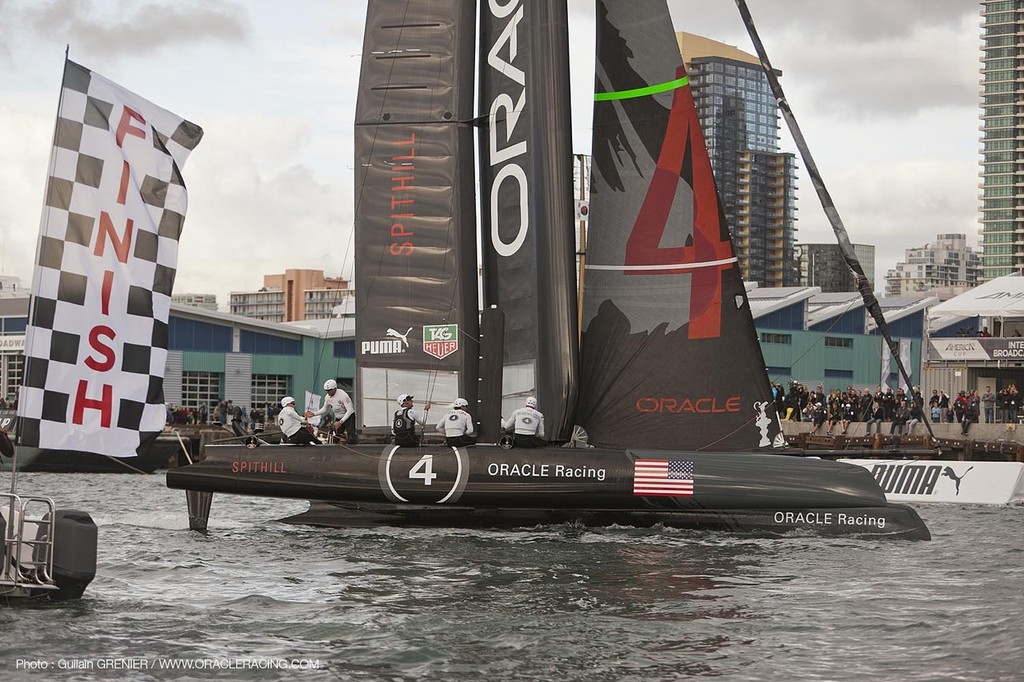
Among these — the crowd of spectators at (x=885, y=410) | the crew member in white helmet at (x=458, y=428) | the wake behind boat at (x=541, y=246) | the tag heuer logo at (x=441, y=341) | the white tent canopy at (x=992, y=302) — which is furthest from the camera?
the white tent canopy at (x=992, y=302)

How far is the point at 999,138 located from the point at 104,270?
161952 millimetres

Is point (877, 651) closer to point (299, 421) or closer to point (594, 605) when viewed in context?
point (594, 605)

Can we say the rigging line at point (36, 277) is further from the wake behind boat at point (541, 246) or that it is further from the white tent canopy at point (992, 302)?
the white tent canopy at point (992, 302)

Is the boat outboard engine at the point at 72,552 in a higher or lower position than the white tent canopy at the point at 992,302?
lower

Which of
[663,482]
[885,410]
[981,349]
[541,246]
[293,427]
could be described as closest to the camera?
[663,482]

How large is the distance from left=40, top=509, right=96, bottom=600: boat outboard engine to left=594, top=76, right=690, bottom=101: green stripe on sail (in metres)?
10.6

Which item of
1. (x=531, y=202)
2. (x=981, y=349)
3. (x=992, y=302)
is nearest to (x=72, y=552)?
(x=531, y=202)

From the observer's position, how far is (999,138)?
159000mm

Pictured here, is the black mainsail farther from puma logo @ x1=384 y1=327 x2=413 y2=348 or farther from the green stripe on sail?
puma logo @ x1=384 y1=327 x2=413 y2=348

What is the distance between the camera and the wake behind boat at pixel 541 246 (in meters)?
18.8

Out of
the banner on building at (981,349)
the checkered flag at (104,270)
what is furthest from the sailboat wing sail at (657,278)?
the banner on building at (981,349)

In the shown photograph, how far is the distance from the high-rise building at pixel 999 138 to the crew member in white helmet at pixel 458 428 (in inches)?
5716

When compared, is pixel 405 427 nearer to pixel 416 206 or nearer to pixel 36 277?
pixel 416 206

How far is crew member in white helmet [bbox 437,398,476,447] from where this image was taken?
17.9 meters
